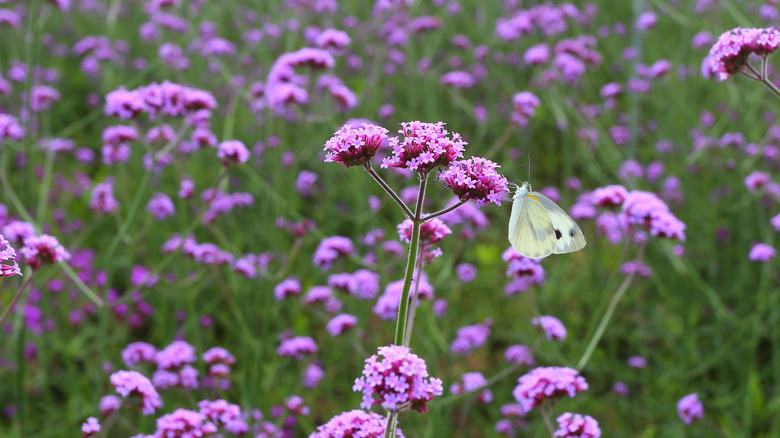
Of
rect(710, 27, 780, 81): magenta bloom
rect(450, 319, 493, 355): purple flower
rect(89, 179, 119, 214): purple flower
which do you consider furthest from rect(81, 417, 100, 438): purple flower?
rect(450, 319, 493, 355): purple flower

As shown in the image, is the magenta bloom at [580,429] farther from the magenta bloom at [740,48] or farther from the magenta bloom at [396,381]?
the magenta bloom at [740,48]

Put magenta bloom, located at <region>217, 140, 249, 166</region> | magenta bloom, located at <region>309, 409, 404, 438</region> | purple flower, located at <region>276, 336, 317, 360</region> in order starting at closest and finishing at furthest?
magenta bloom, located at <region>309, 409, 404, 438</region> < magenta bloom, located at <region>217, 140, 249, 166</region> < purple flower, located at <region>276, 336, 317, 360</region>

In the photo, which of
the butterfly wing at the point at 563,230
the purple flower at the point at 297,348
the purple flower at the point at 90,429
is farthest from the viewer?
the purple flower at the point at 297,348

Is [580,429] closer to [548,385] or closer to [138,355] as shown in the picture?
[548,385]

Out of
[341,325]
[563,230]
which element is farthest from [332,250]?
[563,230]

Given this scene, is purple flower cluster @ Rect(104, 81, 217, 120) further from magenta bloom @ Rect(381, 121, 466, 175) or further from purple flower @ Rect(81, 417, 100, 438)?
magenta bloom @ Rect(381, 121, 466, 175)

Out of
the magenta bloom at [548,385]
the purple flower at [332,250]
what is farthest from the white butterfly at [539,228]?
the purple flower at [332,250]
